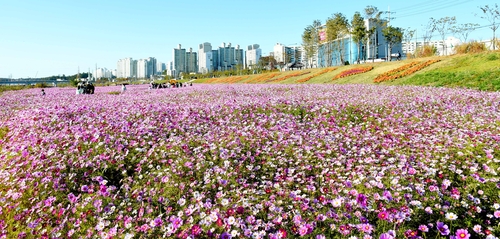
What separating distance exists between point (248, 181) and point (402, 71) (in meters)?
29.2

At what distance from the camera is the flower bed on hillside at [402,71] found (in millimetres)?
27484

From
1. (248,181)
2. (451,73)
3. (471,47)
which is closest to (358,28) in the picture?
(471,47)

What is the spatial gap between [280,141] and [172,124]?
10.3 ft

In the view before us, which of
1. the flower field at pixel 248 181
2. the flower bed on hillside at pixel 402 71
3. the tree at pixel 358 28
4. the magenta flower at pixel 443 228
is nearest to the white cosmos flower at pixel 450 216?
the flower field at pixel 248 181

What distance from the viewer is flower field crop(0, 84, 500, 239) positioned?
333 cm

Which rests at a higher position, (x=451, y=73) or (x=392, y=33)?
(x=392, y=33)

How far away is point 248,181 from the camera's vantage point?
4.80m

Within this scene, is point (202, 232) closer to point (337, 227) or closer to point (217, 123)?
point (337, 227)


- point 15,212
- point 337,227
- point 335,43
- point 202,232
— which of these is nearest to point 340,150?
point 337,227

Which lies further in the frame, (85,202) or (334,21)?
(334,21)

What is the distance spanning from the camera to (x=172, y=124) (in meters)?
8.07

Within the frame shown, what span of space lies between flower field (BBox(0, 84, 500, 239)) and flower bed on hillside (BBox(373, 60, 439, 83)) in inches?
803

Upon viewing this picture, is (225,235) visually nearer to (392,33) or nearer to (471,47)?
(471,47)

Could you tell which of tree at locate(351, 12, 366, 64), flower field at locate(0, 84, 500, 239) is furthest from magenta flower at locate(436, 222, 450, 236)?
tree at locate(351, 12, 366, 64)
